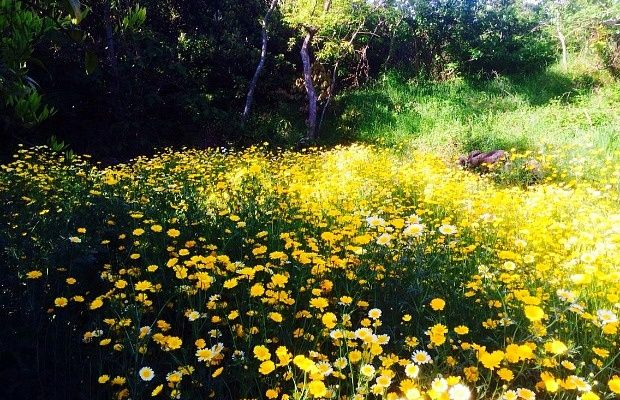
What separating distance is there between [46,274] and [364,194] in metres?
2.74

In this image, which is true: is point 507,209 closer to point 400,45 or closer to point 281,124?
point 281,124

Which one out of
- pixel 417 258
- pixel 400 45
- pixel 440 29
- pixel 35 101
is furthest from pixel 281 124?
pixel 35 101

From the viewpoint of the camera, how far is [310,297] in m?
2.32

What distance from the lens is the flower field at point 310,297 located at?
5.49ft

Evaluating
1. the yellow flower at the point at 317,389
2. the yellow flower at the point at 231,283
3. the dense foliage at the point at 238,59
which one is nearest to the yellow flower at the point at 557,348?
the yellow flower at the point at 317,389

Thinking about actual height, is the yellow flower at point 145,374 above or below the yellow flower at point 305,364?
below

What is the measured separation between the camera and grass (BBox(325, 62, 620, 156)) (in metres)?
8.45

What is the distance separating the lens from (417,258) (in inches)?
95.0

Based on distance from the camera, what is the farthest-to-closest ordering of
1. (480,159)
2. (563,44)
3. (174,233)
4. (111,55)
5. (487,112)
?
(563,44), (487,112), (111,55), (480,159), (174,233)

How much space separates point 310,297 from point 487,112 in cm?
985

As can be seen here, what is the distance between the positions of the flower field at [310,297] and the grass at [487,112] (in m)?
4.81

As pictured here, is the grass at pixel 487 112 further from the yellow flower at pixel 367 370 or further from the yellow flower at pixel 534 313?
the yellow flower at pixel 367 370

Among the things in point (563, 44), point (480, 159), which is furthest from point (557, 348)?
point (563, 44)

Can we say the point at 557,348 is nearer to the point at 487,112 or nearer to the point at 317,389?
the point at 317,389
